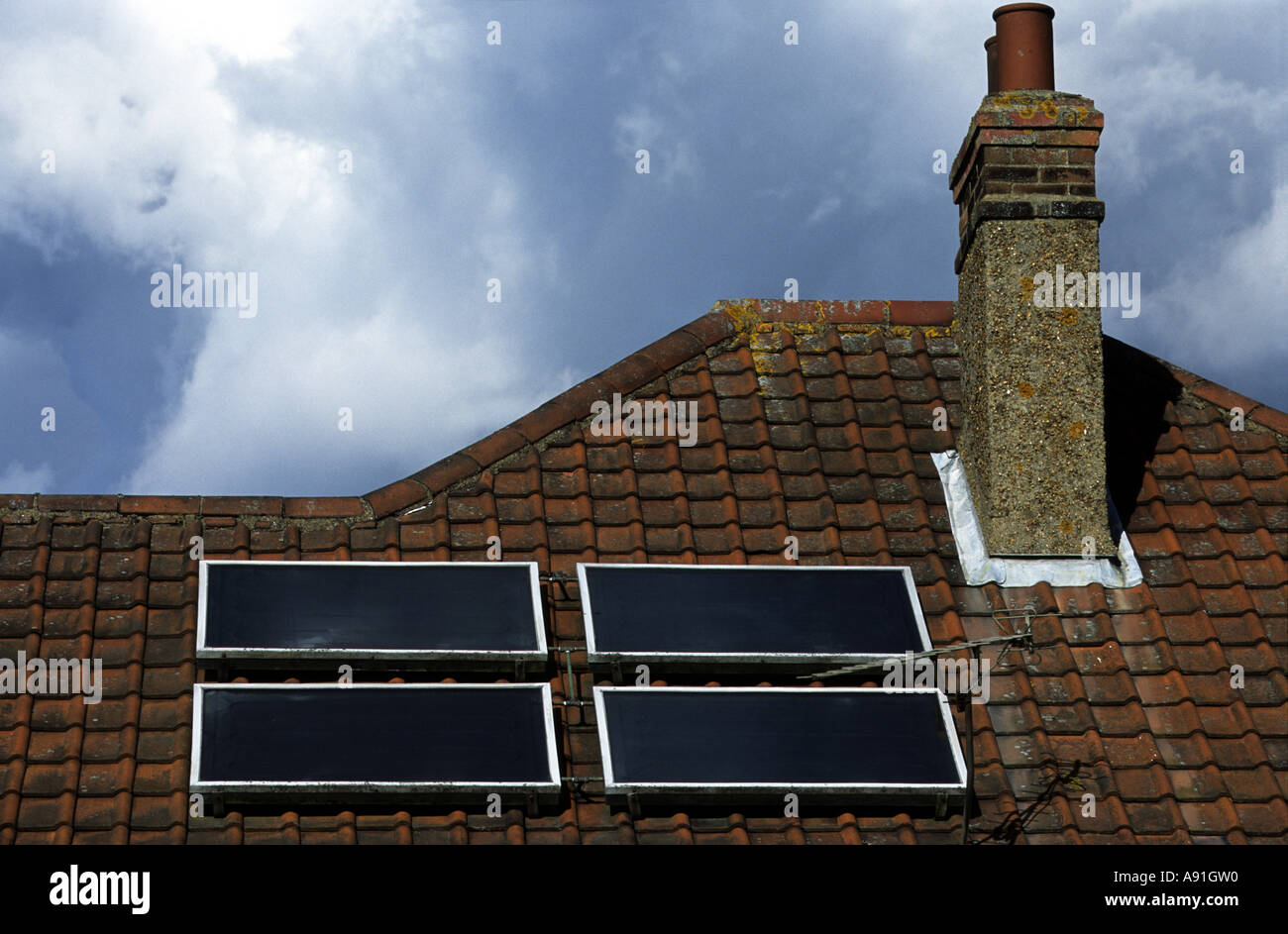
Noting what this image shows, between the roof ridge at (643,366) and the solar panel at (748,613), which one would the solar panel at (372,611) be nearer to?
the solar panel at (748,613)

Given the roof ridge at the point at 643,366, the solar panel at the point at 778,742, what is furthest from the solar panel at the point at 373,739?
the roof ridge at the point at 643,366

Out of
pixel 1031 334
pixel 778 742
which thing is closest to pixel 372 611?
pixel 778 742

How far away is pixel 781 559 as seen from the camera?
1080 centimetres

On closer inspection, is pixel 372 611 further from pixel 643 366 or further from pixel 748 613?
pixel 643 366

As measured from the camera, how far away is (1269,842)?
9109 mm

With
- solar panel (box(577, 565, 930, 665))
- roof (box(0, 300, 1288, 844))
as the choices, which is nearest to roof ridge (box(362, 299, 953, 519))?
roof (box(0, 300, 1288, 844))

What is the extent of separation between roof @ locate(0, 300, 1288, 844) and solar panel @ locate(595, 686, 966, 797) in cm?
24

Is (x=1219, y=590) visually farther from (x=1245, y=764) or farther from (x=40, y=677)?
(x=40, y=677)

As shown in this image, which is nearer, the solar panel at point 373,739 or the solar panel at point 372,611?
the solar panel at point 373,739

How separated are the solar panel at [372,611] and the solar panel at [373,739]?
0.32 meters

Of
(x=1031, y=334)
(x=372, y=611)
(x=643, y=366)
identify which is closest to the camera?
(x=372, y=611)

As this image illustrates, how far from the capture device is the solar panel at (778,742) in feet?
29.5

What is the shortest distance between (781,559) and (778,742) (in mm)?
1798

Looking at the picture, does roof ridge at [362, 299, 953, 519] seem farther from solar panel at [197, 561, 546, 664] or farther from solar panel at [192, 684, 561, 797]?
solar panel at [192, 684, 561, 797]
